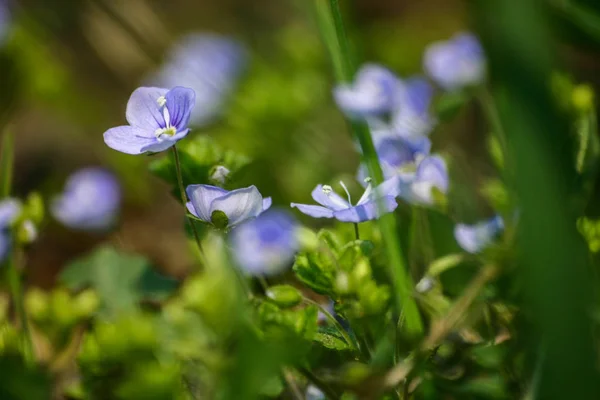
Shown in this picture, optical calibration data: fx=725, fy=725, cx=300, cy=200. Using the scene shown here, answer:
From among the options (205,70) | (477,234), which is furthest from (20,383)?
(205,70)

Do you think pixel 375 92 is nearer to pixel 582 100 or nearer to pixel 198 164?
pixel 582 100

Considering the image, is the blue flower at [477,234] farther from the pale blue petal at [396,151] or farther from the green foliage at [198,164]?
the green foliage at [198,164]

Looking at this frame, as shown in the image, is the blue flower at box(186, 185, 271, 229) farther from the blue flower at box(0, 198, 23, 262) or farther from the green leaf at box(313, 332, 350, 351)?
the blue flower at box(0, 198, 23, 262)

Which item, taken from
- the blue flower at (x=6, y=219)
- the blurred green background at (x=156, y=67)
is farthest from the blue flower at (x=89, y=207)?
the blue flower at (x=6, y=219)

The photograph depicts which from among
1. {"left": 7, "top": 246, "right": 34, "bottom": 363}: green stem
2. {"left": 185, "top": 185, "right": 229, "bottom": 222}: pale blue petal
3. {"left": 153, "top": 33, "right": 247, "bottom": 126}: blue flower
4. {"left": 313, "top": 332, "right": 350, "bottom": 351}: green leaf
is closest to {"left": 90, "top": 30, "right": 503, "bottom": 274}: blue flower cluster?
{"left": 185, "top": 185, "right": 229, "bottom": 222}: pale blue petal

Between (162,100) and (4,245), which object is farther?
(4,245)

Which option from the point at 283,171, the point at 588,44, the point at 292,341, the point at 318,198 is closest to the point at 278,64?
the point at 283,171

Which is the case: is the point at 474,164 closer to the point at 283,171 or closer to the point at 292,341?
the point at 283,171
